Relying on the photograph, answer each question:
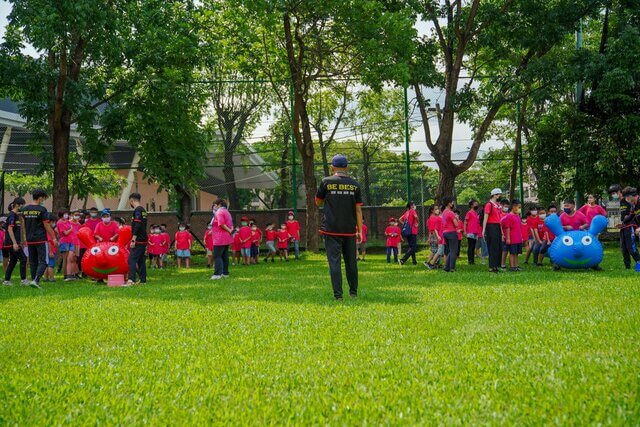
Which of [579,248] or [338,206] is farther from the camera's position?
[579,248]

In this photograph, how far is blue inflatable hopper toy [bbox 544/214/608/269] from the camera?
14.3 meters

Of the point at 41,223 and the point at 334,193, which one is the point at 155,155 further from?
the point at 334,193

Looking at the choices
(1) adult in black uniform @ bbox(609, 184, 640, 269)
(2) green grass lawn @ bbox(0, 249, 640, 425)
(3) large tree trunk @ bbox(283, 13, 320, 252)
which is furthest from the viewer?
(3) large tree trunk @ bbox(283, 13, 320, 252)

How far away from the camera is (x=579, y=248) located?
14250 millimetres

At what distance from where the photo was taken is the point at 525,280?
40.5ft

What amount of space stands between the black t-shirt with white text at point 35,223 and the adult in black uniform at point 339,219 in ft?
25.1

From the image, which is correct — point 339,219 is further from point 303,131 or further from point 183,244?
point 303,131

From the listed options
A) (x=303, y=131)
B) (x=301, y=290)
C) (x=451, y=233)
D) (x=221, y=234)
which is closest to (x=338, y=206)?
(x=301, y=290)

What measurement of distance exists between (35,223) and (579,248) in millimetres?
11905

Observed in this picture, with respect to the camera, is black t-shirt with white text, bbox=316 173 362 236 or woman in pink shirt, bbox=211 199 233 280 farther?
woman in pink shirt, bbox=211 199 233 280

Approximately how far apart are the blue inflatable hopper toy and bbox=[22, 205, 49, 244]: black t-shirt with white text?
1137 centimetres

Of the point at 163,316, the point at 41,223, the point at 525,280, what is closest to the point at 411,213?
the point at 525,280

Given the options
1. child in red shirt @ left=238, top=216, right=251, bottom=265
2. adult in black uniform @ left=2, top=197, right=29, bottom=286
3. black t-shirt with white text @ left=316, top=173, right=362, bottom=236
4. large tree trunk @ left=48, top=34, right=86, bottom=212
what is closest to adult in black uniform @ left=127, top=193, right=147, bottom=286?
adult in black uniform @ left=2, top=197, right=29, bottom=286

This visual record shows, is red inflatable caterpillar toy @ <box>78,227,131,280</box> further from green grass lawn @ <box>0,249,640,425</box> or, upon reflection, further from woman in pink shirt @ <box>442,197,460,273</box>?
woman in pink shirt @ <box>442,197,460,273</box>
